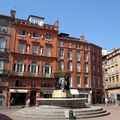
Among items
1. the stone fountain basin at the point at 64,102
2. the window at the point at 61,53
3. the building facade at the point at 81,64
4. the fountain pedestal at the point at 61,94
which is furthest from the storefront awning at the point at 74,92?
the stone fountain basin at the point at 64,102

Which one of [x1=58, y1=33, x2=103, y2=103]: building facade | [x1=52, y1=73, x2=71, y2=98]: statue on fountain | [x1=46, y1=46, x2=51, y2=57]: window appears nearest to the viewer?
[x1=52, y1=73, x2=71, y2=98]: statue on fountain

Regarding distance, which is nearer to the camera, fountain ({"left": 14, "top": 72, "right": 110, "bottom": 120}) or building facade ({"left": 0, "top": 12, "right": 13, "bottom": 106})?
fountain ({"left": 14, "top": 72, "right": 110, "bottom": 120})

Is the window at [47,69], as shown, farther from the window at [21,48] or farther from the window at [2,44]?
the window at [2,44]

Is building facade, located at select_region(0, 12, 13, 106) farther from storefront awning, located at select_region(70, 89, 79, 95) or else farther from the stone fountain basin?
the stone fountain basin

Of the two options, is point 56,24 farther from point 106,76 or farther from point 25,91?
point 106,76

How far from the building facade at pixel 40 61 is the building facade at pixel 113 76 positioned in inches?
182

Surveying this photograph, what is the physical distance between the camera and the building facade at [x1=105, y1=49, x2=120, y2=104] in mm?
56116

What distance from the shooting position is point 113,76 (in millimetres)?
59375

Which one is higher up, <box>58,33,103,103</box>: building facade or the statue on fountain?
<box>58,33,103,103</box>: building facade

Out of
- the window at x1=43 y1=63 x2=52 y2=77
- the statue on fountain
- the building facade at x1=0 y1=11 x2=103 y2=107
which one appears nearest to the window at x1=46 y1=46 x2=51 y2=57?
the building facade at x1=0 y1=11 x2=103 y2=107

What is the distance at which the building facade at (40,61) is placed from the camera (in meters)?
43.9

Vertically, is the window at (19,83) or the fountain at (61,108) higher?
the window at (19,83)

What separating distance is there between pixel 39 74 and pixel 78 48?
46.8 feet

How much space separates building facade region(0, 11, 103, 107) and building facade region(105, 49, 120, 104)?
15.1 feet
